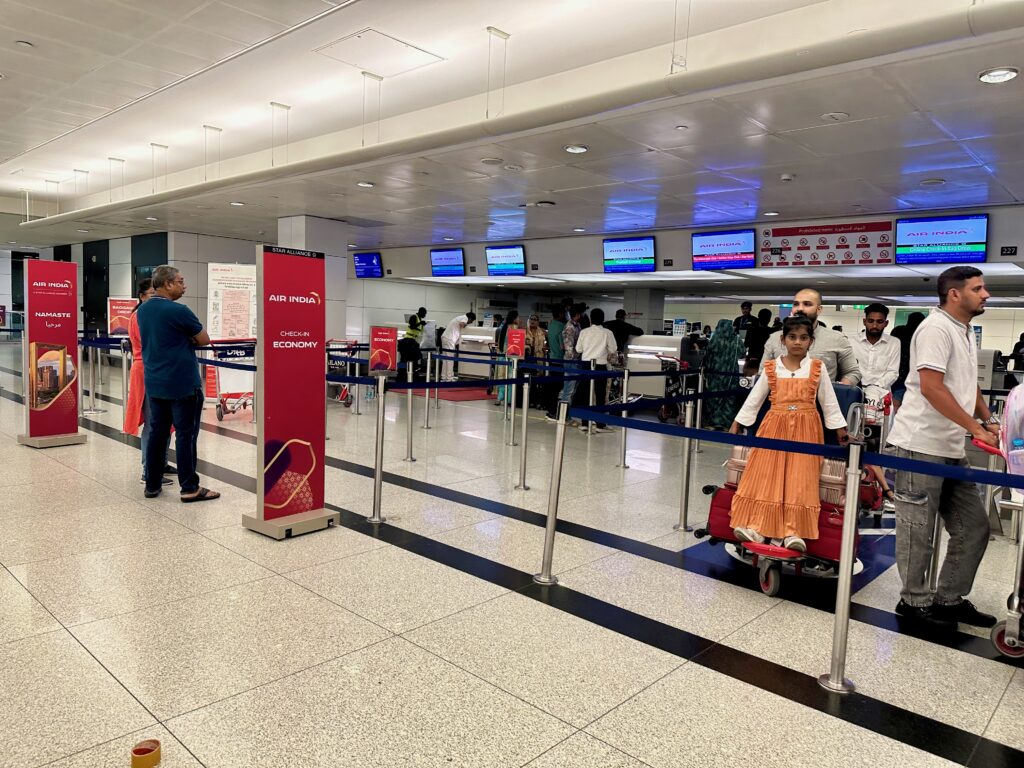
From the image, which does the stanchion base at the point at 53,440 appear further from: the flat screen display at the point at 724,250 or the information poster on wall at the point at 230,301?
the flat screen display at the point at 724,250

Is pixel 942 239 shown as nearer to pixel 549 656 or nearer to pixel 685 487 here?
pixel 685 487

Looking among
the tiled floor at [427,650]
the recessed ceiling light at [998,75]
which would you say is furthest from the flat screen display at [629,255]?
the tiled floor at [427,650]

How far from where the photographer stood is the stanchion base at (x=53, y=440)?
676 cm

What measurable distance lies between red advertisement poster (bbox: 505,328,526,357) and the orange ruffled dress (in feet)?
26.1

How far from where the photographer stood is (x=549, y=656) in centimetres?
296

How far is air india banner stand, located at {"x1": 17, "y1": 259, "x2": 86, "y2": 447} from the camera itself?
672 centimetres

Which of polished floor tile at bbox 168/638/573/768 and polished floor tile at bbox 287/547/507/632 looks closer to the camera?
polished floor tile at bbox 168/638/573/768

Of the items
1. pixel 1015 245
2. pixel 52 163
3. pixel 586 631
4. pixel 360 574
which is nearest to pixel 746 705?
pixel 586 631

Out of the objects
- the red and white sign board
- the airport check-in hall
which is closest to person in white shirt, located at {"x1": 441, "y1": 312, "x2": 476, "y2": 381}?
the airport check-in hall

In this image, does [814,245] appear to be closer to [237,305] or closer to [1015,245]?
[1015,245]

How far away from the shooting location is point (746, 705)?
2.64 metres

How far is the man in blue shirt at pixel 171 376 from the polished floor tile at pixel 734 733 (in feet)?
12.8

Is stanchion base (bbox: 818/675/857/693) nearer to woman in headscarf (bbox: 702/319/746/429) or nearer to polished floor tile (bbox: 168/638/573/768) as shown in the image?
polished floor tile (bbox: 168/638/573/768)

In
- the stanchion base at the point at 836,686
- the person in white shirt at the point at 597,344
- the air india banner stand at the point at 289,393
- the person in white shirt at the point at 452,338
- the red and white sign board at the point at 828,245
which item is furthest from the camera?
the person in white shirt at the point at 452,338
